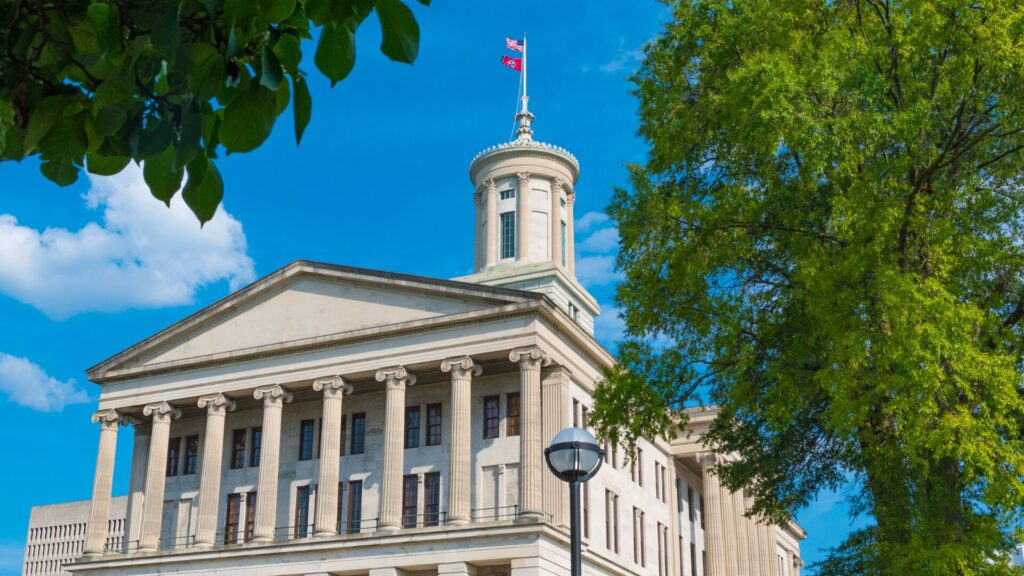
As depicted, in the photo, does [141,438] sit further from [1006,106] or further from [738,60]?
[1006,106]

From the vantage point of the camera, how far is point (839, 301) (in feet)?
60.7

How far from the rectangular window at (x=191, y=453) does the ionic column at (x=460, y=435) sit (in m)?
15.7

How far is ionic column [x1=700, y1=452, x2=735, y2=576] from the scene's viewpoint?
60.3 meters

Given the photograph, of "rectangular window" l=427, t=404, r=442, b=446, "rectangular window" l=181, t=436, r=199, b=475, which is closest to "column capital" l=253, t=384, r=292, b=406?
"rectangular window" l=181, t=436, r=199, b=475

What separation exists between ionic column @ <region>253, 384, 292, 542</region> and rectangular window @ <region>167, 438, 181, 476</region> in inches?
255

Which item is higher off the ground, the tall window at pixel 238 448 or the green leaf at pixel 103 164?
the tall window at pixel 238 448

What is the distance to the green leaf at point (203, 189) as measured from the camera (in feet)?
10.3

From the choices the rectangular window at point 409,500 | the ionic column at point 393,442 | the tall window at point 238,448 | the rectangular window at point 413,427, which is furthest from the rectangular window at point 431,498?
the tall window at point 238,448

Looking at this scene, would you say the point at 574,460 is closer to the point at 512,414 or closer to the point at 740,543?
the point at 512,414

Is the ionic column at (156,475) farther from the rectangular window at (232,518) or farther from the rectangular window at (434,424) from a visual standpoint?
the rectangular window at (434,424)

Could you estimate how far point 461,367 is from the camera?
150 ft

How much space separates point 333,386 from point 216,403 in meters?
6.54

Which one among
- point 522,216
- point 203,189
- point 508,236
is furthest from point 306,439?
point 203,189

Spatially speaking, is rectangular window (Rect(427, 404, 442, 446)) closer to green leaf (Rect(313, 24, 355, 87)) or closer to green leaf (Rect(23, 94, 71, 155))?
green leaf (Rect(23, 94, 71, 155))
